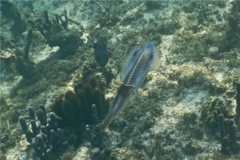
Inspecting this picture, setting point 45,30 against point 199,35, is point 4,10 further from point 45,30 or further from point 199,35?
point 199,35

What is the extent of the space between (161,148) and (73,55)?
15.4 ft

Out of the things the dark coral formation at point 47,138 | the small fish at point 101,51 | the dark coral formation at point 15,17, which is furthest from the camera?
the dark coral formation at point 15,17

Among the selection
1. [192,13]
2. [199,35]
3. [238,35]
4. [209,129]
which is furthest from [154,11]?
[209,129]

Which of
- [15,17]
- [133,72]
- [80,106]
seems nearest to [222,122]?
[133,72]

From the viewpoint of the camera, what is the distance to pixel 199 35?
8242 mm

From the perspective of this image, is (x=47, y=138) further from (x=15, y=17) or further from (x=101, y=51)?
(x=15, y=17)

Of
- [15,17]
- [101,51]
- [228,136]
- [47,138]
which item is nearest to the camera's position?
[228,136]

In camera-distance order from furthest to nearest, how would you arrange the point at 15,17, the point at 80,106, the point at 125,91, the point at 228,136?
the point at 15,17, the point at 80,106, the point at 228,136, the point at 125,91

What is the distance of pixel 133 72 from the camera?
13.3 ft

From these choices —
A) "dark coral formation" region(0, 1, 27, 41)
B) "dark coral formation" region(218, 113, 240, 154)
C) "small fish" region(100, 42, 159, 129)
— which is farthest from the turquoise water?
"dark coral formation" region(0, 1, 27, 41)

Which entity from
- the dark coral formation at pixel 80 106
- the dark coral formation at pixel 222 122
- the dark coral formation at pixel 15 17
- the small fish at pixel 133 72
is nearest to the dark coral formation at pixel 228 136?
the dark coral formation at pixel 222 122

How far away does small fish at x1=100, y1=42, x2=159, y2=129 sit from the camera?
395 cm

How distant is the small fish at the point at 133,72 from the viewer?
13.0 ft

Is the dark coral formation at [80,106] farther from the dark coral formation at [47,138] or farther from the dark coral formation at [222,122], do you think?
the dark coral formation at [222,122]
